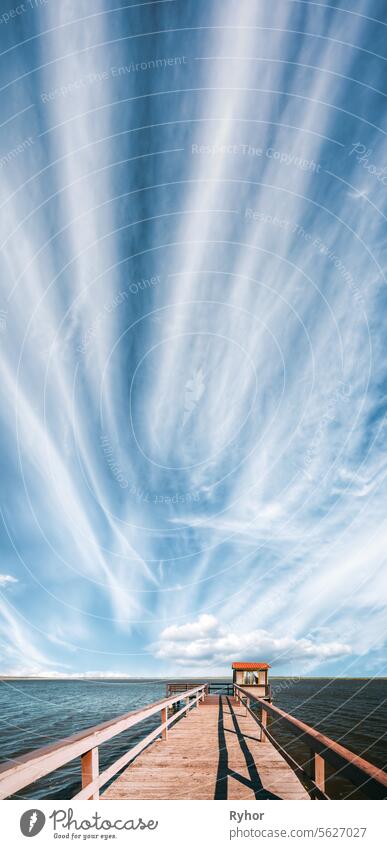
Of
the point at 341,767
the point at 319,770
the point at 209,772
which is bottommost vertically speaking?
the point at 209,772

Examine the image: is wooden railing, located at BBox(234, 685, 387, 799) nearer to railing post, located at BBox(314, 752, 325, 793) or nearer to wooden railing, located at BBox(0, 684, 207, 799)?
railing post, located at BBox(314, 752, 325, 793)

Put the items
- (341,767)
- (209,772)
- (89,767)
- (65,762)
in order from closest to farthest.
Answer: (65,762), (341,767), (89,767), (209,772)

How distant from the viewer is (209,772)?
5.83 metres

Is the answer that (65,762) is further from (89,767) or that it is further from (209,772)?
(209,772)

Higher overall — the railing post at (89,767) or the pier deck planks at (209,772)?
the railing post at (89,767)

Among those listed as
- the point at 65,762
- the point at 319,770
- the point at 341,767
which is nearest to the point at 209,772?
the point at 319,770

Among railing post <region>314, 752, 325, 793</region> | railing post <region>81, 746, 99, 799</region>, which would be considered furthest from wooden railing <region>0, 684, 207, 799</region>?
railing post <region>314, 752, 325, 793</region>

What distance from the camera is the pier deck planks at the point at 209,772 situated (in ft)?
16.4

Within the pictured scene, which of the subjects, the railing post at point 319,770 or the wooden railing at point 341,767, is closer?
the wooden railing at point 341,767

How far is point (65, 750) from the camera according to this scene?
8.82 feet

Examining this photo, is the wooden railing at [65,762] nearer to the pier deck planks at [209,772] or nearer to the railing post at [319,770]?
the pier deck planks at [209,772]

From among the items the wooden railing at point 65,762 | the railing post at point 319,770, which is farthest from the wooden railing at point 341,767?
the wooden railing at point 65,762

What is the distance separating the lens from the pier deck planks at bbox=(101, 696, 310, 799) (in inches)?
197
